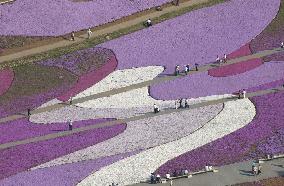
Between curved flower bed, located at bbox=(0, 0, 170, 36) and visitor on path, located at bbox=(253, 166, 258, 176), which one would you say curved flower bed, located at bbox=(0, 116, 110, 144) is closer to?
visitor on path, located at bbox=(253, 166, 258, 176)

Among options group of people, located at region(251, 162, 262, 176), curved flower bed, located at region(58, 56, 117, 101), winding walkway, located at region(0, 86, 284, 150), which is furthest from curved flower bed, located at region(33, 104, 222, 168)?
curved flower bed, located at region(58, 56, 117, 101)

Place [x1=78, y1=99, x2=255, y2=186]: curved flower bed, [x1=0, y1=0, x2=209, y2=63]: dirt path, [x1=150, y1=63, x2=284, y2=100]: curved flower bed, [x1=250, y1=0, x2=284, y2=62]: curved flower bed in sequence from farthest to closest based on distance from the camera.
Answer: [x1=0, y1=0, x2=209, y2=63]: dirt path
[x1=250, y1=0, x2=284, y2=62]: curved flower bed
[x1=150, y1=63, x2=284, y2=100]: curved flower bed
[x1=78, y1=99, x2=255, y2=186]: curved flower bed

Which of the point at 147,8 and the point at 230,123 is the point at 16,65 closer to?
the point at 147,8

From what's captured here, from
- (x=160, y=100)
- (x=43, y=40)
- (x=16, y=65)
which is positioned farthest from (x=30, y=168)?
(x=43, y=40)

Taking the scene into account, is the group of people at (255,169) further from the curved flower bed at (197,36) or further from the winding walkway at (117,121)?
the curved flower bed at (197,36)

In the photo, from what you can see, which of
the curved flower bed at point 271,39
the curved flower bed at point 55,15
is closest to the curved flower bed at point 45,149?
the curved flower bed at point 271,39
